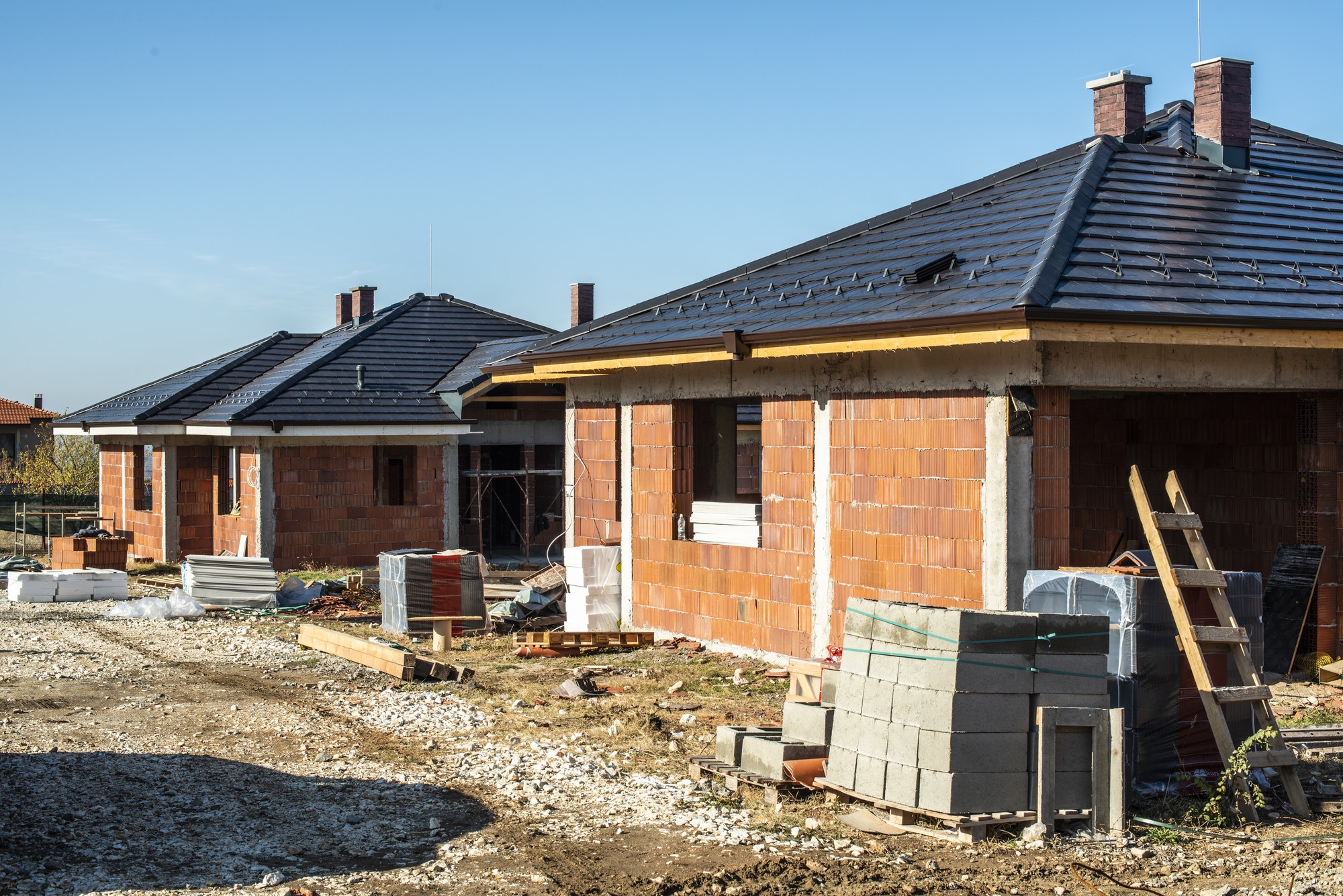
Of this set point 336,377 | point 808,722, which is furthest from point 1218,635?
point 336,377

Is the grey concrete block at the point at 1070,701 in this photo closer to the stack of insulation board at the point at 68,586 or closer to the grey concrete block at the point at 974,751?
the grey concrete block at the point at 974,751

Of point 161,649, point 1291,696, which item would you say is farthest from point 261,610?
point 1291,696

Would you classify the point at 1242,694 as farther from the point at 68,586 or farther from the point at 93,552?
the point at 93,552

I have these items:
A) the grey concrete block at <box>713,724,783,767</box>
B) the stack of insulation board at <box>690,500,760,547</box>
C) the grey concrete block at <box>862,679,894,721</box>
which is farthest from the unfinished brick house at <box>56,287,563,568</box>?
the grey concrete block at <box>862,679,894,721</box>

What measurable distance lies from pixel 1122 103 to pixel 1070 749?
1089 cm

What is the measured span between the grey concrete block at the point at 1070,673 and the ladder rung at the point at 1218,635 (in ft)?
2.85

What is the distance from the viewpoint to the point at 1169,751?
348 inches

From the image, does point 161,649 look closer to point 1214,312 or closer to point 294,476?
point 294,476

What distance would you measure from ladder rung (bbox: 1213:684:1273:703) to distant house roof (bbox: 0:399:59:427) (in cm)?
5749

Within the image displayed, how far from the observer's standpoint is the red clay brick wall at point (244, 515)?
2588cm

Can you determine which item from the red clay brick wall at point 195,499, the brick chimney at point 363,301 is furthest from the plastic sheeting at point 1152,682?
the brick chimney at point 363,301

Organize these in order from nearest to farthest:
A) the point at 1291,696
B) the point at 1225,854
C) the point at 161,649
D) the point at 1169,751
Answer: the point at 1225,854, the point at 1169,751, the point at 1291,696, the point at 161,649

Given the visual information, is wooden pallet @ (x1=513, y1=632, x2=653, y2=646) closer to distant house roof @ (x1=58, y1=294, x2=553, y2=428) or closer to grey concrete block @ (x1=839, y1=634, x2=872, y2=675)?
grey concrete block @ (x1=839, y1=634, x2=872, y2=675)

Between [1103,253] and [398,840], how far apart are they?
27.1 ft
